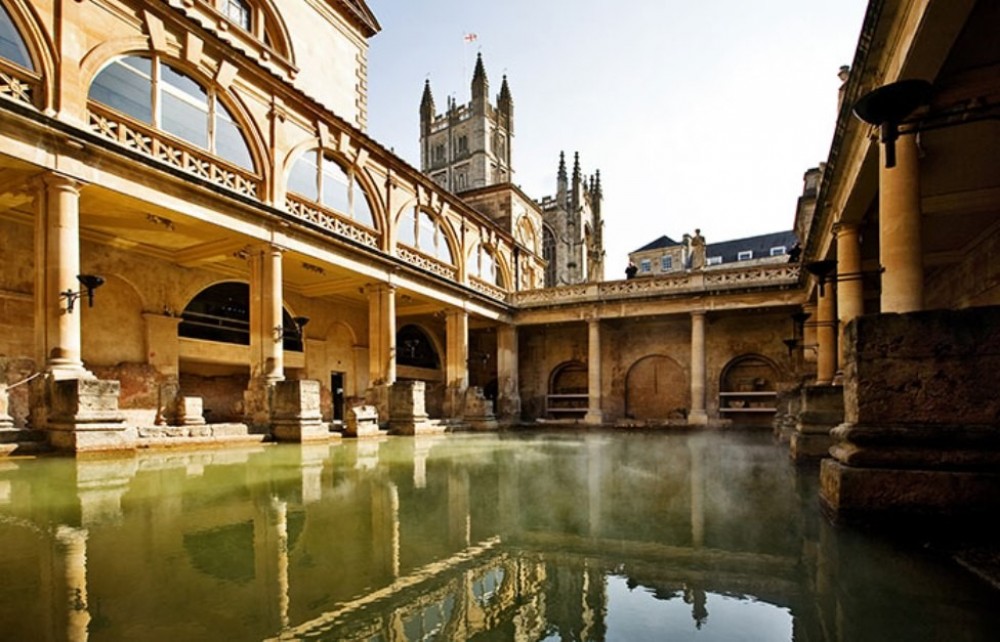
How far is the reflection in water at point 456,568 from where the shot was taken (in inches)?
82.4

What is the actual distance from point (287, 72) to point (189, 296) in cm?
779

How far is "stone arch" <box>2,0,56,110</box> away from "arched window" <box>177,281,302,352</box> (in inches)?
299

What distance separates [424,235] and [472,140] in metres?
34.9

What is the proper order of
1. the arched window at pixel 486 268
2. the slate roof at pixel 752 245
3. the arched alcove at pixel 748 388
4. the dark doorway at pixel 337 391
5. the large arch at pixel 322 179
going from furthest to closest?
the slate roof at pixel 752 245 → the arched window at pixel 486 268 → the arched alcove at pixel 748 388 → the dark doorway at pixel 337 391 → the large arch at pixel 322 179

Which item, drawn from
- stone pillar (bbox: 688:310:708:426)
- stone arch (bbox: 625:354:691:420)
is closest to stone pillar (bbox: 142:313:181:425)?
stone pillar (bbox: 688:310:708:426)

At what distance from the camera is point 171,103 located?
11.6 metres

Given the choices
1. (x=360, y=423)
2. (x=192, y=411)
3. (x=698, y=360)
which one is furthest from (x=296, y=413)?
(x=698, y=360)

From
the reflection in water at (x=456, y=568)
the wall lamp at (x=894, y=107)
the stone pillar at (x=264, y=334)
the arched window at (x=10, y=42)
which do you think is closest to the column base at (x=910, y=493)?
the reflection in water at (x=456, y=568)

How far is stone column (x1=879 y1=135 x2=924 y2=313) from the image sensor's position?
6.11 meters

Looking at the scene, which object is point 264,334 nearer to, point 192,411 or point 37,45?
point 192,411

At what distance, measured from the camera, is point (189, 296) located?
1577 cm

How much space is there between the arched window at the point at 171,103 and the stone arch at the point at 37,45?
89 cm

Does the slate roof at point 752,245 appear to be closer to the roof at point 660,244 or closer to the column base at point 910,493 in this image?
the roof at point 660,244

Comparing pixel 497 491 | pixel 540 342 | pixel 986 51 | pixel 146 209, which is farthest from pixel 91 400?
pixel 540 342
